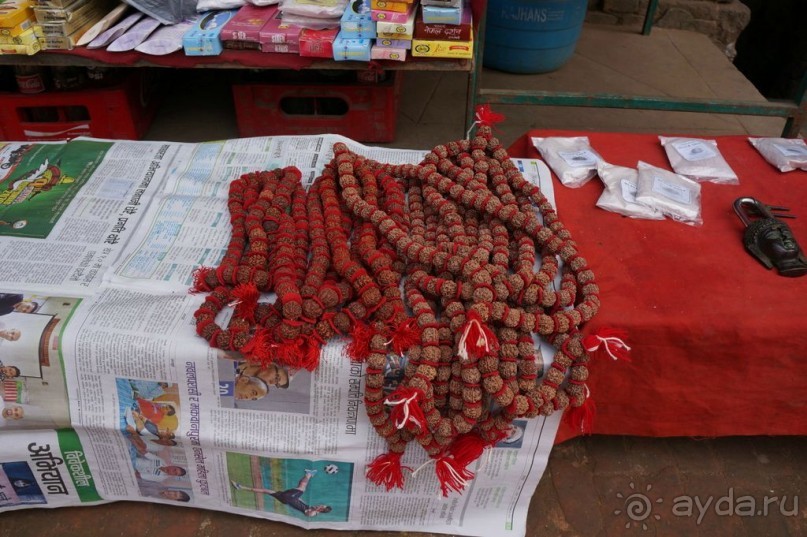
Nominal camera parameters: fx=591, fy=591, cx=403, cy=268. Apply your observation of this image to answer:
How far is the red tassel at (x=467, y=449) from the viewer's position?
3.85 ft

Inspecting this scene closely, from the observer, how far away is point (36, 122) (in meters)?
2.46

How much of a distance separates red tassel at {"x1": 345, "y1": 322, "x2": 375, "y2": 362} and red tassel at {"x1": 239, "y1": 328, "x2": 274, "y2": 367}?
0.15m

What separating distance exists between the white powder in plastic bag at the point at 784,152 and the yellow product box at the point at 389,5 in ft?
3.98

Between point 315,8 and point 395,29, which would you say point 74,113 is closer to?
point 315,8

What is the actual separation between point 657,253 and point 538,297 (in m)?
0.42

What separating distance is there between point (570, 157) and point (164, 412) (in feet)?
4.17

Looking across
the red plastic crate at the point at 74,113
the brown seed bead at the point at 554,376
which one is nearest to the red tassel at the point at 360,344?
the brown seed bead at the point at 554,376

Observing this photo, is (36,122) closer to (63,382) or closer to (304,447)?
(63,382)

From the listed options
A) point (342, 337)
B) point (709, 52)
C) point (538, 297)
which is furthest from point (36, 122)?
point (709, 52)

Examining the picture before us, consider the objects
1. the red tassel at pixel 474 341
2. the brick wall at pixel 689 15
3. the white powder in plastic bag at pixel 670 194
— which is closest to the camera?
the red tassel at pixel 474 341

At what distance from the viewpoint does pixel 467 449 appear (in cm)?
118

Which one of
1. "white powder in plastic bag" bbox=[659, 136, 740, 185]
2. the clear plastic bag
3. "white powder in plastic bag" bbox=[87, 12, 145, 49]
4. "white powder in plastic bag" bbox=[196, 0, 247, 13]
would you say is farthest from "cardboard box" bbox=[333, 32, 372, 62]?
"white powder in plastic bag" bbox=[659, 136, 740, 185]

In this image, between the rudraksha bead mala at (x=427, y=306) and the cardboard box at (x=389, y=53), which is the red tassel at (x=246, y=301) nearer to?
the rudraksha bead mala at (x=427, y=306)

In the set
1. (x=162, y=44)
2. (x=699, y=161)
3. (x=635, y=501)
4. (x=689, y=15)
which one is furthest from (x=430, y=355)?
(x=689, y=15)
